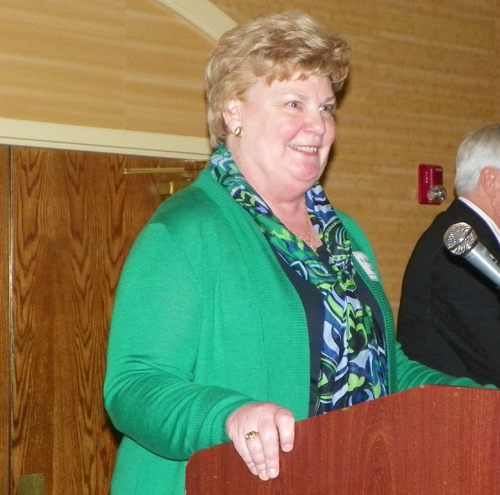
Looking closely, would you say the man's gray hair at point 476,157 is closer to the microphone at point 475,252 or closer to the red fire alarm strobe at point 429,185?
the red fire alarm strobe at point 429,185

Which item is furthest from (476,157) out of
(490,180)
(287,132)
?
(287,132)

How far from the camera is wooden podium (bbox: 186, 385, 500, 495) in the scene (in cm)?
109

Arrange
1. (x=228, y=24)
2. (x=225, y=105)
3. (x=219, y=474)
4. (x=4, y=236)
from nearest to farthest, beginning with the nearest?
1. (x=219, y=474)
2. (x=225, y=105)
3. (x=4, y=236)
4. (x=228, y=24)

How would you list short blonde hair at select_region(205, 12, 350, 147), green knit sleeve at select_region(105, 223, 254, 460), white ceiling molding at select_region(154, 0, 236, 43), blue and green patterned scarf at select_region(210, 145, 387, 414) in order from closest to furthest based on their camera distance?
1. green knit sleeve at select_region(105, 223, 254, 460)
2. blue and green patterned scarf at select_region(210, 145, 387, 414)
3. short blonde hair at select_region(205, 12, 350, 147)
4. white ceiling molding at select_region(154, 0, 236, 43)

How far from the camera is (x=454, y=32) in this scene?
15.9ft

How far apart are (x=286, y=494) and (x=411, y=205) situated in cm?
352

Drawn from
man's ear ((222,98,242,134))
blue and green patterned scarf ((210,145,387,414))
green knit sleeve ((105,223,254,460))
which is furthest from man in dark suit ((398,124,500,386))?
green knit sleeve ((105,223,254,460))

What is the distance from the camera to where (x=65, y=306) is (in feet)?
11.3

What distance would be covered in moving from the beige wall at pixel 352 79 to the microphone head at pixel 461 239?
7.41 ft

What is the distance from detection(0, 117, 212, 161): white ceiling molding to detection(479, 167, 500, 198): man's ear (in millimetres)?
1305

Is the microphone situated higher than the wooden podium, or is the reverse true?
the microphone

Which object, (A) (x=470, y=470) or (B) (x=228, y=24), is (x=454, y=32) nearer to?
(B) (x=228, y=24)

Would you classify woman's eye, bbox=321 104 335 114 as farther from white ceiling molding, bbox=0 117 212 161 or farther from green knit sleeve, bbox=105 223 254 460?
white ceiling molding, bbox=0 117 212 161

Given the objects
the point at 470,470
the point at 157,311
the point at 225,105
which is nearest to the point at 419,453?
the point at 470,470
